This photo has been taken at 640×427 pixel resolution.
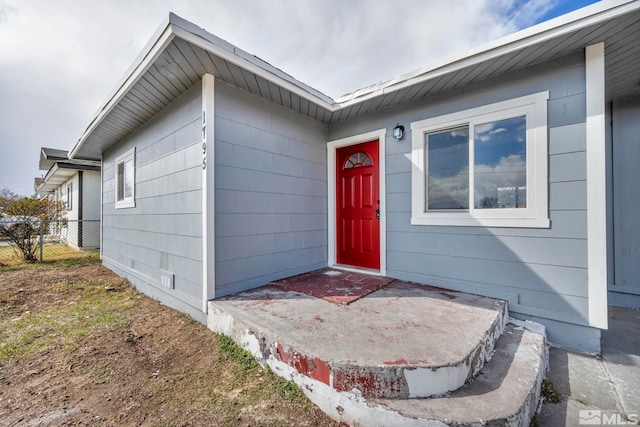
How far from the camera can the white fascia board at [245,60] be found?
82.3 inches

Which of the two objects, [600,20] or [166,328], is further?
[166,328]

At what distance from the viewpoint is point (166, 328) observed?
9.37 ft

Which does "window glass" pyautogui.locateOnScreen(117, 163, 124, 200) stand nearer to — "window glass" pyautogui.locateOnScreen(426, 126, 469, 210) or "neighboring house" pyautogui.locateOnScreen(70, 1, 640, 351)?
"neighboring house" pyautogui.locateOnScreen(70, 1, 640, 351)

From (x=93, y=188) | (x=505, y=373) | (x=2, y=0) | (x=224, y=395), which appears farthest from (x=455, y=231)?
(x=93, y=188)

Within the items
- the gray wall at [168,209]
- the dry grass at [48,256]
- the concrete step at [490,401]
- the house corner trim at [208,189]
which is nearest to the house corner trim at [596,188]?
the concrete step at [490,401]

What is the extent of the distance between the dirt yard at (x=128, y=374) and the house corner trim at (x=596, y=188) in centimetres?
250

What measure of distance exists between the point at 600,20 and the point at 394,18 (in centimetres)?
295

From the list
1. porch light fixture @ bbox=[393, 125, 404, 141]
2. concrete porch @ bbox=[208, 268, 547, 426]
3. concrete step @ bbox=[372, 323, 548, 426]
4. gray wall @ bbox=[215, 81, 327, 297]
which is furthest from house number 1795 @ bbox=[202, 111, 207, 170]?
concrete step @ bbox=[372, 323, 548, 426]

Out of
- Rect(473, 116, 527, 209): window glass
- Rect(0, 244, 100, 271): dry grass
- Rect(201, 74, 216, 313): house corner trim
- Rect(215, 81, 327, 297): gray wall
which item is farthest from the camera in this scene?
Rect(0, 244, 100, 271): dry grass

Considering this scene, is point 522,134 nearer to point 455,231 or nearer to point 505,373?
point 455,231

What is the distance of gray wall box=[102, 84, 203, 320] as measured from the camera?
2934 mm

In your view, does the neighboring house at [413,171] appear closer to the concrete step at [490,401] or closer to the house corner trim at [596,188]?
the house corner trim at [596,188]

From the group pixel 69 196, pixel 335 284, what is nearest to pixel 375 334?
pixel 335 284

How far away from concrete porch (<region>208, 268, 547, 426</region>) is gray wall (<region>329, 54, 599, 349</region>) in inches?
10.5
